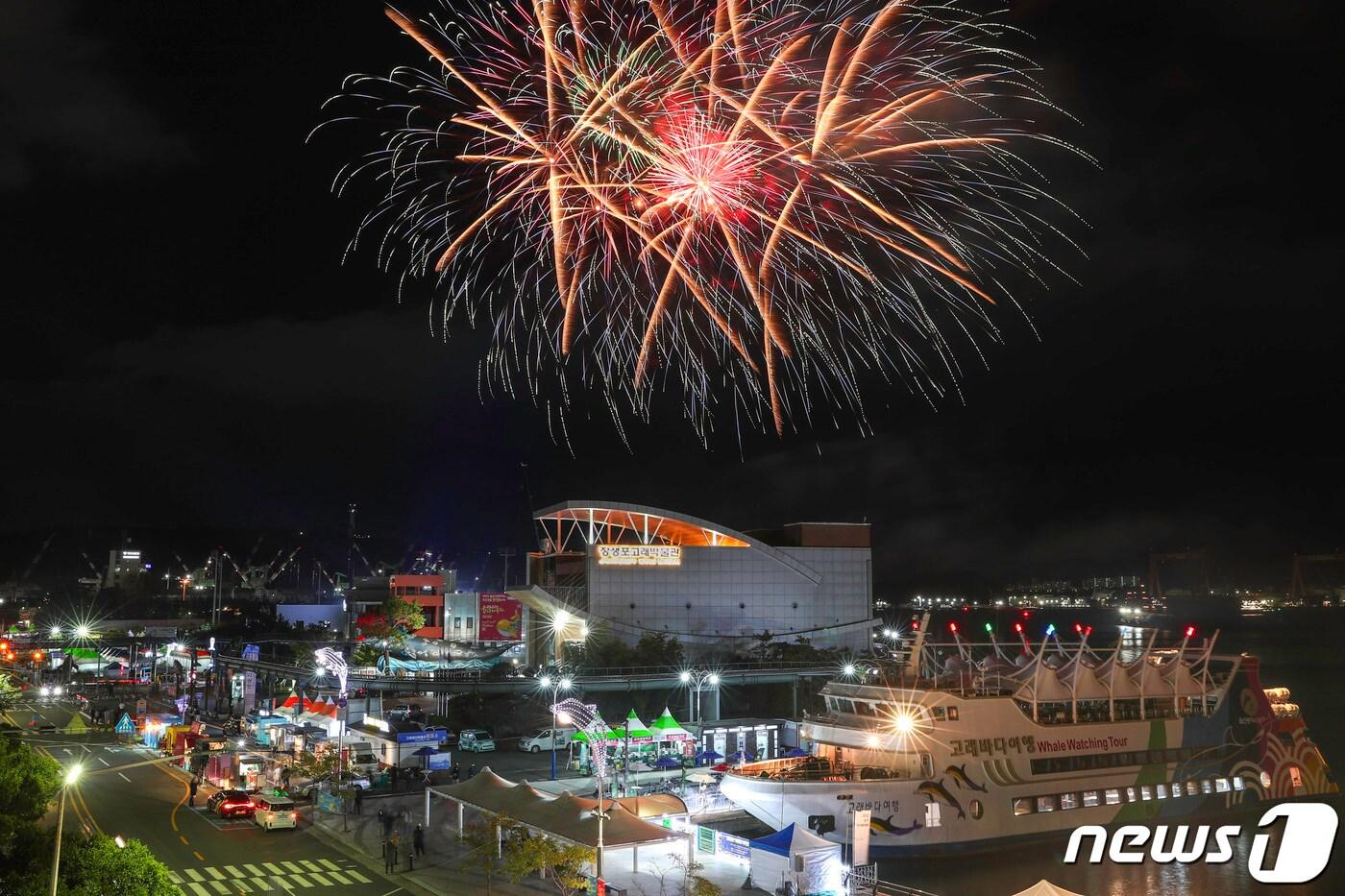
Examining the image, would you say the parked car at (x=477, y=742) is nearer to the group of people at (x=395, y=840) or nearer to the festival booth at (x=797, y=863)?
the group of people at (x=395, y=840)

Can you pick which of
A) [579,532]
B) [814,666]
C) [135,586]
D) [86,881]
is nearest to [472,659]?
[579,532]

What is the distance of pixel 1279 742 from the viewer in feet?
155

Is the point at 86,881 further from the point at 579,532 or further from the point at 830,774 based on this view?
the point at 579,532

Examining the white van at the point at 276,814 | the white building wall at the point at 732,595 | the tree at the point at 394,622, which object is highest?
the white building wall at the point at 732,595

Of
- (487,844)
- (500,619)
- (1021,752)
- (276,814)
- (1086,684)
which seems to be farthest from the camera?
(500,619)

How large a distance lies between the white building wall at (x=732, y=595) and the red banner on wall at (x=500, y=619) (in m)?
33.5

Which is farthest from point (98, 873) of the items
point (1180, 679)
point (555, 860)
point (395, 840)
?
point (1180, 679)

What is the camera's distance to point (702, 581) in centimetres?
8706

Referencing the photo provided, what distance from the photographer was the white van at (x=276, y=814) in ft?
111

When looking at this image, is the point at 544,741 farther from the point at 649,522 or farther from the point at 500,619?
the point at 500,619

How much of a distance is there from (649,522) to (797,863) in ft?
212

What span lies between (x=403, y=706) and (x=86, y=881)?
50885 millimetres

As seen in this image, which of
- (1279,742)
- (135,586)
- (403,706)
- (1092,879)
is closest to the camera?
(1092,879)

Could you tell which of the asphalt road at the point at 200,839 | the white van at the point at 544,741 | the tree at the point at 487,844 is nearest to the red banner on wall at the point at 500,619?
the white van at the point at 544,741
